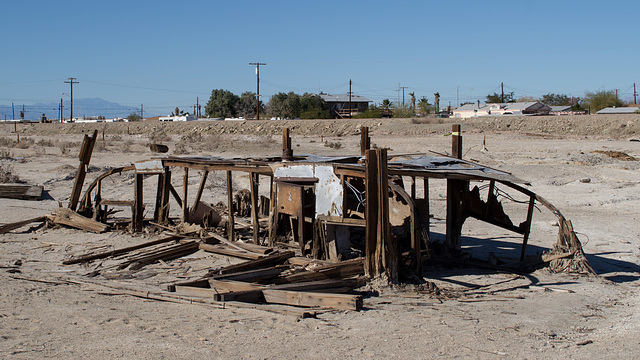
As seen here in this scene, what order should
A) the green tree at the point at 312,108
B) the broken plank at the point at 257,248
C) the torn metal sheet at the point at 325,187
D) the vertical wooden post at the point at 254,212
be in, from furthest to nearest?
the green tree at the point at 312,108 < the vertical wooden post at the point at 254,212 < the broken plank at the point at 257,248 < the torn metal sheet at the point at 325,187

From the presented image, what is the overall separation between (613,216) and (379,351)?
13.9m

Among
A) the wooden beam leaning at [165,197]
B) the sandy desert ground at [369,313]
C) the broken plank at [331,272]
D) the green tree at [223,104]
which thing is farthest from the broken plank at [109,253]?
the green tree at [223,104]

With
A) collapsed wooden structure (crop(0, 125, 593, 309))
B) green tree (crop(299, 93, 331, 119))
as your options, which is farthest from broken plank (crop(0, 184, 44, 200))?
green tree (crop(299, 93, 331, 119))

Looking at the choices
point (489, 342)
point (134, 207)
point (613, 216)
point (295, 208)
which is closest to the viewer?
point (489, 342)

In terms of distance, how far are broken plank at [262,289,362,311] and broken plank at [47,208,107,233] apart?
24.2ft

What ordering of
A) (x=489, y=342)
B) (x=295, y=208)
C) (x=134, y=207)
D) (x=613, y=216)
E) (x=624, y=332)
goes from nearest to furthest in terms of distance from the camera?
1. (x=489, y=342)
2. (x=624, y=332)
3. (x=295, y=208)
4. (x=134, y=207)
5. (x=613, y=216)

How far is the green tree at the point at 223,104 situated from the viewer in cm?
8969

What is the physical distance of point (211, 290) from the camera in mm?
8391

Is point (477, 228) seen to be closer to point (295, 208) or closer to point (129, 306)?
point (295, 208)

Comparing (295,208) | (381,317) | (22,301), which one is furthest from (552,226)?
(22,301)

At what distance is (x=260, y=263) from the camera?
9.93 meters

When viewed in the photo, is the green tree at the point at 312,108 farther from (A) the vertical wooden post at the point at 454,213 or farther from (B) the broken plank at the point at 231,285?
(B) the broken plank at the point at 231,285

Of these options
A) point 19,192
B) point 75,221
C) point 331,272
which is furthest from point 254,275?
point 19,192

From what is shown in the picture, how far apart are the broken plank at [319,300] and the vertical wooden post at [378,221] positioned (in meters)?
1.25
